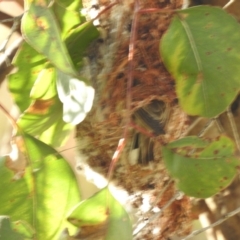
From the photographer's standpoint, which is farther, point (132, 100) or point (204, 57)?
point (132, 100)

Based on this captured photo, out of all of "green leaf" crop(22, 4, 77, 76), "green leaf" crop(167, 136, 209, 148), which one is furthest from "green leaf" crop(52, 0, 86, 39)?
"green leaf" crop(167, 136, 209, 148)

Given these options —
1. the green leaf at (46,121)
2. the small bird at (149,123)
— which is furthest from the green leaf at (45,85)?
the small bird at (149,123)

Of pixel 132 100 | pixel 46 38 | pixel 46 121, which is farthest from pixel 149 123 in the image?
pixel 46 38

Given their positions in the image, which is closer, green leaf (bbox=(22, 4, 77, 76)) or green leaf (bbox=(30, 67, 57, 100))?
green leaf (bbox=(22, 4, 77, 76))

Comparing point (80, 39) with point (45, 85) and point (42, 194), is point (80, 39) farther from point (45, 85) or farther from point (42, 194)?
point (42, 194)

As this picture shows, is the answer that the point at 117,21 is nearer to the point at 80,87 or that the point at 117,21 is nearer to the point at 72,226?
the point at 80,87

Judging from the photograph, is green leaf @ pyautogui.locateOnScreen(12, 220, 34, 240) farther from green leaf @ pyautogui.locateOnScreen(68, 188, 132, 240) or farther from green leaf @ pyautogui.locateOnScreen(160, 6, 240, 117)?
green leaf @ pyautogui.locateOnScreen(160, 6, 240, 117)

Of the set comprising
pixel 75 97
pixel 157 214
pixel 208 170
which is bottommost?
pixel 157 214
